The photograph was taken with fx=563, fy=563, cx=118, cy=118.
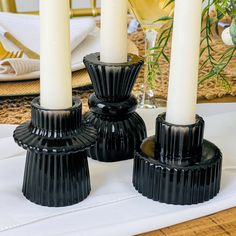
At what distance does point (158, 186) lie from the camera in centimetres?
63

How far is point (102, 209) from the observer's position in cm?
61

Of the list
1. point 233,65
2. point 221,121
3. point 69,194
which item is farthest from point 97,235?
point 233,65

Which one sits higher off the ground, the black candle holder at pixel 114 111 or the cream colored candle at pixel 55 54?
the cream colored candle at pixel 55 54

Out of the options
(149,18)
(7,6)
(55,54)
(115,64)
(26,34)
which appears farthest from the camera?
(7,6)

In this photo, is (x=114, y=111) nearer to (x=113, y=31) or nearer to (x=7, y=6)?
(x=113, y=31)

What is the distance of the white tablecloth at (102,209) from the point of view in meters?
0.57

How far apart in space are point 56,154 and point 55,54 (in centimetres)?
11

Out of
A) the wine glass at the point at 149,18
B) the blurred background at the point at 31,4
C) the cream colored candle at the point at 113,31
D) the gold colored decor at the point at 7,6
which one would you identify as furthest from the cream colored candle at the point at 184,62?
the blurred background at the point at 31,4

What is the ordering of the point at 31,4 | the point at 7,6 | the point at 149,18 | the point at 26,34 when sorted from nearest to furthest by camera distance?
1. the point at 149,18
2. the point at 26,34
3. the point at 7,6
4. the point at 31,4

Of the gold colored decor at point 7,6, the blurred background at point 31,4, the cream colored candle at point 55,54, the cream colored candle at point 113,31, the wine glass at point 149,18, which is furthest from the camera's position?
the blurred background at point 31,4

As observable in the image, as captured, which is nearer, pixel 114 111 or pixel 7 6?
pixel 114 111

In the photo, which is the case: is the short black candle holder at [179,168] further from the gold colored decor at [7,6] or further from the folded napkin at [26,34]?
the gold colored decor at [7,6]

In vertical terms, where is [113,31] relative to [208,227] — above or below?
above

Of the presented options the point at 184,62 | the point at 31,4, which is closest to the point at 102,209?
Result: the point at 184,62
